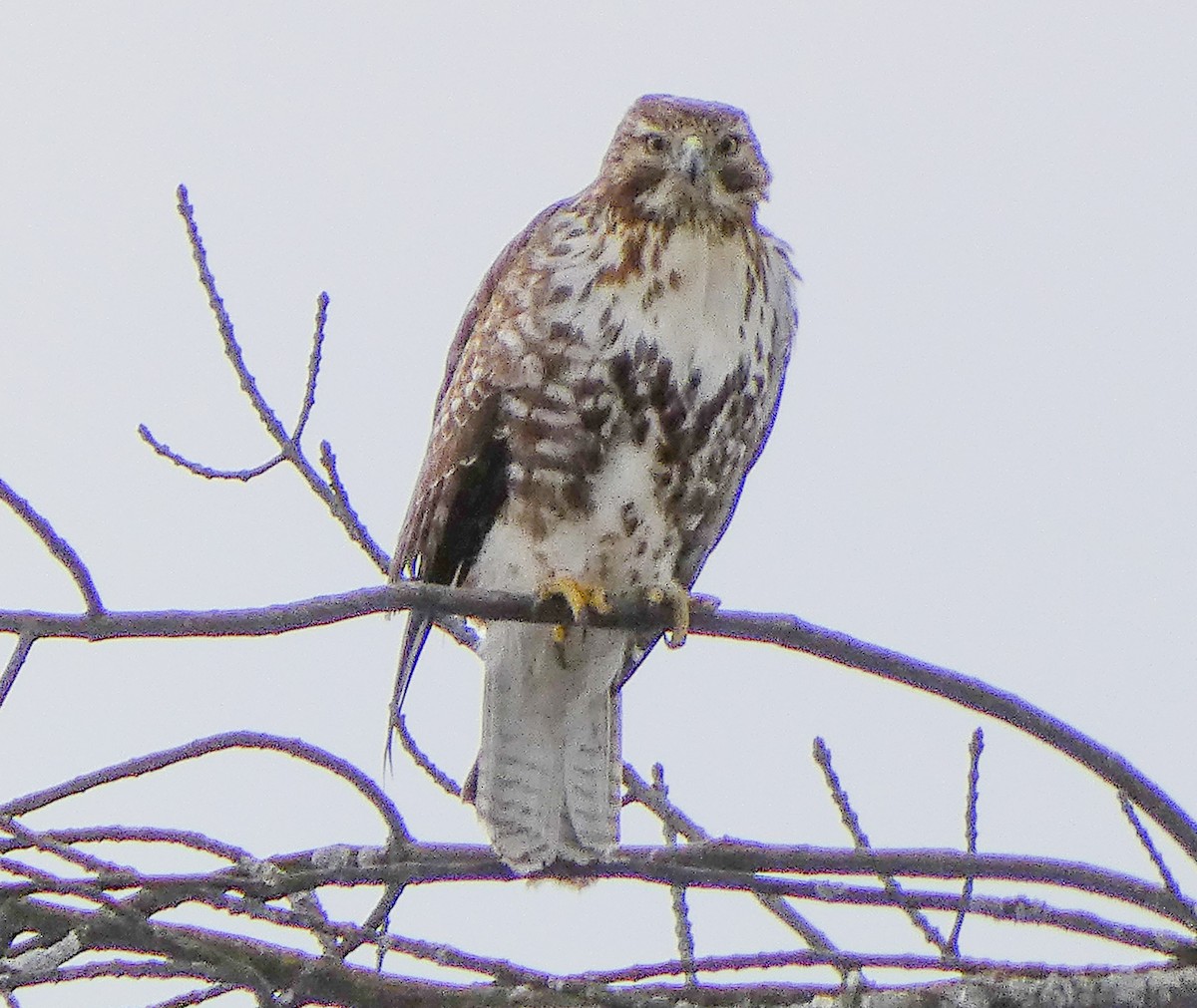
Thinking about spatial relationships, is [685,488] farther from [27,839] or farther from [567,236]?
[27,839]

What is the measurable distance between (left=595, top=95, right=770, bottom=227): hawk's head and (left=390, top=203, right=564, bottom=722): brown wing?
280mm

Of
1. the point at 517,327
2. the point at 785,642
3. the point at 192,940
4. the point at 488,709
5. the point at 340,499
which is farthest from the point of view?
the point at 488,709

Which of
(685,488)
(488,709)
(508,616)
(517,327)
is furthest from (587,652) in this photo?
(508,616)

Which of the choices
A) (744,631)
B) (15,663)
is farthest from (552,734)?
(15,663)

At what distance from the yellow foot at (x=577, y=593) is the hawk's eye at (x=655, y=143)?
1083 mm

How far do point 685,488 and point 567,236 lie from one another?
0.67 m

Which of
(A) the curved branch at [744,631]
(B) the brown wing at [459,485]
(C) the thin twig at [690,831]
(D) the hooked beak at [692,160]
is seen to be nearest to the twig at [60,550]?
(A) the curved branch at [744,631]

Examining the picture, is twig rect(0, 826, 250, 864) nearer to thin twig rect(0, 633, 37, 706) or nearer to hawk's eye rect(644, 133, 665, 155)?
thin twig rect(0, 633, 37, 706)

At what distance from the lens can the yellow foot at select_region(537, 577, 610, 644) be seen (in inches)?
143

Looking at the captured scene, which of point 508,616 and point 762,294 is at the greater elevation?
point 762,294

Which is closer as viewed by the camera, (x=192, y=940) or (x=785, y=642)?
(x=192, y=940)

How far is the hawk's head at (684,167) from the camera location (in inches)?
159

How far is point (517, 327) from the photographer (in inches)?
155

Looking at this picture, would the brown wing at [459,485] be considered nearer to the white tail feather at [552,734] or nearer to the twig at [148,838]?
the white tail feather at [552,734]
